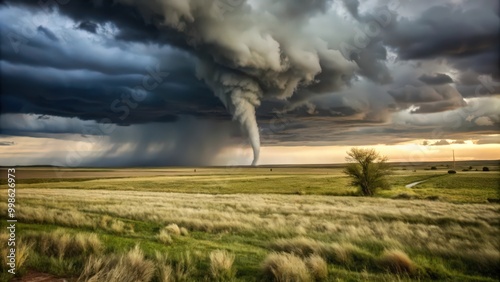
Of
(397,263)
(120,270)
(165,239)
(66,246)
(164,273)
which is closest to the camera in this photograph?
(120,270)

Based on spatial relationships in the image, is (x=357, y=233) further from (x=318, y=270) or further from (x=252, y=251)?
(x=318, y=270)

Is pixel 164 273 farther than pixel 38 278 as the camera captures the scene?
No

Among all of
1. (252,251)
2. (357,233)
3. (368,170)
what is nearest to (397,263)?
(252,251)

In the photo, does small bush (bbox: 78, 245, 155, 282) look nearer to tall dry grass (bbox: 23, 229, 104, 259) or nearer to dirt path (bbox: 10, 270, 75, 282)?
dirt path (bbox: 10, 270, 75, 282)

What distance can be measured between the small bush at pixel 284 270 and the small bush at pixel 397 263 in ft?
9.50

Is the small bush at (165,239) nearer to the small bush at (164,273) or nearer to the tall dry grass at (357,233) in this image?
the tall dry grass at (357,233)

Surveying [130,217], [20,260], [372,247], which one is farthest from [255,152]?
[20,260]

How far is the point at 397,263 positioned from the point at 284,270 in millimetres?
3701

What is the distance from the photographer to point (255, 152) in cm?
6969

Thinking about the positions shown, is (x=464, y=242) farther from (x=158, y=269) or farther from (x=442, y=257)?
(x=158, y=269)

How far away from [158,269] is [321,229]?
34.8 ft

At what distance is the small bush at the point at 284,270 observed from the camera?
8.98 meters

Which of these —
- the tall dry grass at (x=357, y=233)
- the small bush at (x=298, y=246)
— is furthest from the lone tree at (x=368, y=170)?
the small bush at (x=298, y=246)

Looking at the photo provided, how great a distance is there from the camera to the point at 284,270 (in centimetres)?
923
